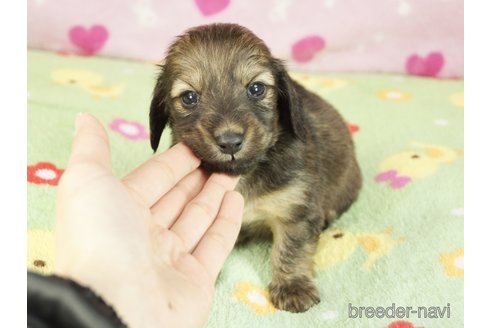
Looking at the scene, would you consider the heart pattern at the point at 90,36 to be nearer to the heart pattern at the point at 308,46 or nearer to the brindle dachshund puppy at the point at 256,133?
the heart pattern at the point at 308,46

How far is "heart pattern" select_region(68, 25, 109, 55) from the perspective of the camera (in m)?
4.97

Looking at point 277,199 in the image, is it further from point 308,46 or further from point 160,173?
point 308,46

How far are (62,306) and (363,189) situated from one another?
2180 mm

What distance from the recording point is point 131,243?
6.00ft

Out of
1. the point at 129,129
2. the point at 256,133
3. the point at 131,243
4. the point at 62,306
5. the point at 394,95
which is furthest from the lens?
the point at 394,95

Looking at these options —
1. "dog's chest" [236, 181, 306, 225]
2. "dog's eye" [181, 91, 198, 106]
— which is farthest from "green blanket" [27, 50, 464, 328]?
"dog's eye" [181, 91, 198, 106]

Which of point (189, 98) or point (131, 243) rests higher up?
point (189, 98)

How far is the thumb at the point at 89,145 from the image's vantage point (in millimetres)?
1834

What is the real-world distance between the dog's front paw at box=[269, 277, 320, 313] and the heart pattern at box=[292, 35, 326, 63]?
99.1 inches

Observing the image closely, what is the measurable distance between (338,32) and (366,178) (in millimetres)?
1644

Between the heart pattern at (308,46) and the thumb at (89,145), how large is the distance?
10.2 ft

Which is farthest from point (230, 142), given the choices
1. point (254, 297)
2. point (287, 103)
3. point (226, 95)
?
point (254, 297)

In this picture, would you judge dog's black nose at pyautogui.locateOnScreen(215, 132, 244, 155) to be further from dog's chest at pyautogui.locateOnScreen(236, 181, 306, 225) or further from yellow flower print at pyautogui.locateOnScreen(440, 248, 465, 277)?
yellow flower print at pyautogui.locateOnScreen(440, 248, 465, 277)

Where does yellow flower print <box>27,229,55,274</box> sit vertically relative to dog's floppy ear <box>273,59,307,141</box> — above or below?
below
